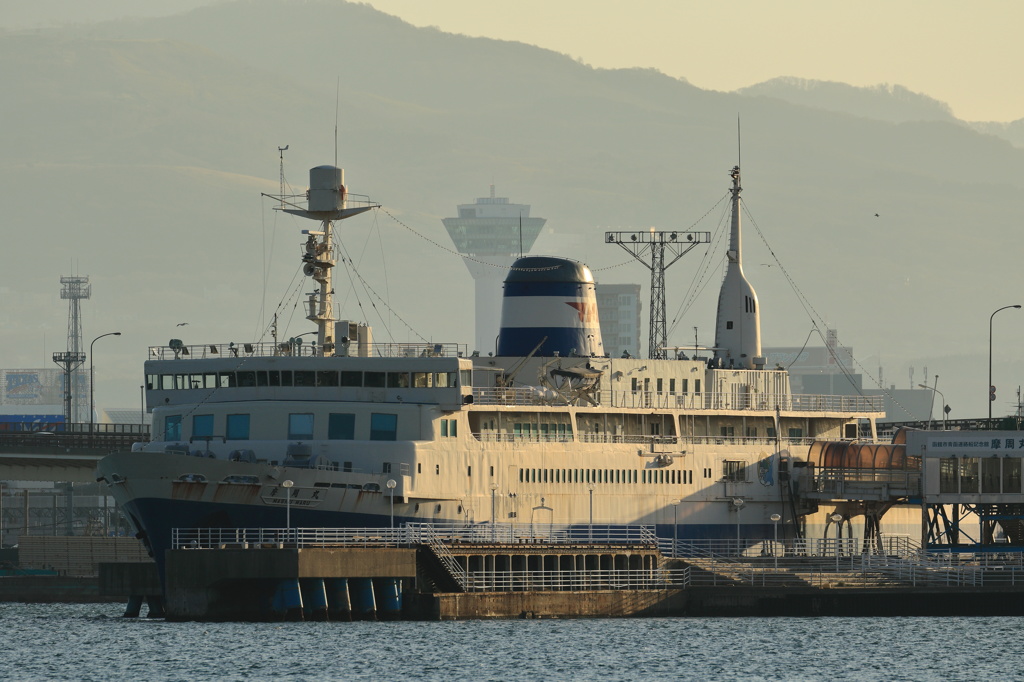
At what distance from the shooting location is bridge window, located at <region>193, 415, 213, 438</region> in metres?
69.6

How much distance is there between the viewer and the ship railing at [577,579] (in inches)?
2477

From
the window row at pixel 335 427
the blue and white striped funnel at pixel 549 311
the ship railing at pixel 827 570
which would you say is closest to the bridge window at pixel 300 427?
the window row at pixel 335 427

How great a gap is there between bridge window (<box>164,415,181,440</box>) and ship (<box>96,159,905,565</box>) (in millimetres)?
83

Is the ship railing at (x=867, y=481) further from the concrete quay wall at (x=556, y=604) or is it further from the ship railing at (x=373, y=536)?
the concrete quay wall at (x=556, y=604)

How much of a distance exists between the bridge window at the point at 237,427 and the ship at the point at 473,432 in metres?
0.07

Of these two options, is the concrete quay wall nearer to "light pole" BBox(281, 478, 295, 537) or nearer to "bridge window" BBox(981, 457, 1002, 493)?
"light pole" BBox(281, 478, 295, 537)

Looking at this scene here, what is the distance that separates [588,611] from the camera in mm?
64188

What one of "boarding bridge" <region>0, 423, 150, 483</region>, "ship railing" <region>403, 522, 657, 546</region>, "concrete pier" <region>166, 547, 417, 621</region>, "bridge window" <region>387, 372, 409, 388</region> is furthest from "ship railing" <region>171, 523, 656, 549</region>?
"boarding bridge" <region>0, 423, 150, 483</region>

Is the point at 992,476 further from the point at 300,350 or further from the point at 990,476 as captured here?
the point at 300,350

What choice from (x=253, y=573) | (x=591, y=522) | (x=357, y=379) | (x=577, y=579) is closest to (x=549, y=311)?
(x=591, y=522)

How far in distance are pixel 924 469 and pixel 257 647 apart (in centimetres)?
2607

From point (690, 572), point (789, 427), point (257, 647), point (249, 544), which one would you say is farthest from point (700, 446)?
point (257, 647)

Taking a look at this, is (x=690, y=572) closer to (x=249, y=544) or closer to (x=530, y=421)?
(x=530, y=421)

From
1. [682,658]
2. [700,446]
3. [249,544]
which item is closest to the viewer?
[682,658]
